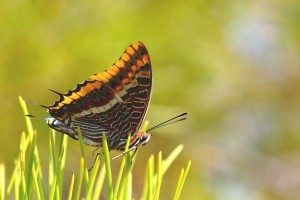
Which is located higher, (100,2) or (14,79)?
(100,2)

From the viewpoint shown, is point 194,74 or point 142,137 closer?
point 142,137

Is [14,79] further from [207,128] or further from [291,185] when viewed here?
[291,185]

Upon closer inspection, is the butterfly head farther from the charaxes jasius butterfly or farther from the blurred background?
the blurred background

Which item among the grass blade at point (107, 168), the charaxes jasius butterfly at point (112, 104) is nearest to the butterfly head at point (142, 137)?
the charaxes jasius butterfly at point (112, 104)

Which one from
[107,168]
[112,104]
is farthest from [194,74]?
[107,168]

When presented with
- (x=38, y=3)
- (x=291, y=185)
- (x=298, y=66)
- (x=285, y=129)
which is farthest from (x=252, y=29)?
(x=38, y=3)

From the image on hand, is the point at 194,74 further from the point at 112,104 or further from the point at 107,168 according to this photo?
the point at 107,168

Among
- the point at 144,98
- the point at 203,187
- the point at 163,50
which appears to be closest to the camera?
the point at 144,98

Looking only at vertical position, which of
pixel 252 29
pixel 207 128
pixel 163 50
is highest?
pixel 252 29
